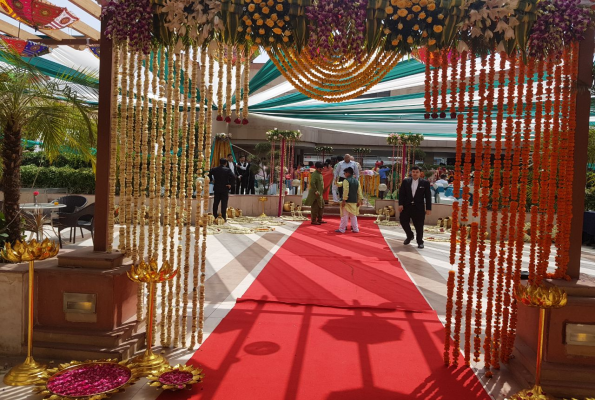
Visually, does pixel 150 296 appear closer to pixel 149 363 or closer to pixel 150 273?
pixel 150 273

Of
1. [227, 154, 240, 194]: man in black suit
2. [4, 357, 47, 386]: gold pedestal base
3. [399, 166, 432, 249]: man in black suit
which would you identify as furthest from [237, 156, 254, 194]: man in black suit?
[4, 357, 47, 386]: gold pedestal base

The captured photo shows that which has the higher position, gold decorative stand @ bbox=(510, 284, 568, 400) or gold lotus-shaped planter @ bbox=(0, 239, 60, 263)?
gold lotus-shaped planter @ bbox=(0, 239, 60, 263)

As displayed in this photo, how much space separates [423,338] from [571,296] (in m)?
1.17

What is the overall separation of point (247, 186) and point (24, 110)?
9.51m

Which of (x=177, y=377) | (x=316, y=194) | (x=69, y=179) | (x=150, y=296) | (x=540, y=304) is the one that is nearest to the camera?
(x=540, y=304)

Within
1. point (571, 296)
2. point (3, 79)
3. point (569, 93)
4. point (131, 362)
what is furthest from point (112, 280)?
point (569, 93)

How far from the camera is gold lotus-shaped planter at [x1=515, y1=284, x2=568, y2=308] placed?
2498mm

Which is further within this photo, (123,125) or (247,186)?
(247,186)

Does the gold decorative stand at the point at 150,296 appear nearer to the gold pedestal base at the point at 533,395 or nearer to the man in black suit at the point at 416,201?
the gold pedestal base at the point at 533,395

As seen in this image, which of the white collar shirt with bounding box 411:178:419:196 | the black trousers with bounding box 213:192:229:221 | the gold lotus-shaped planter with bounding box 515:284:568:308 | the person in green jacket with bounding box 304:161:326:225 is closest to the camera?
the gold lotus-shaped planter with bounding box 515:284:568:308

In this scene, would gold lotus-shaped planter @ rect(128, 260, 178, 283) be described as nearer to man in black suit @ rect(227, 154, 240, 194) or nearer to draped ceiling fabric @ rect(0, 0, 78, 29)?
draped ceiling fabric @ rect(0, 0, 78, 29)

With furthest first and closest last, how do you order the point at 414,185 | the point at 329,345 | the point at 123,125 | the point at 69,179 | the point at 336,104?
the point at 69,179 < the point at 414,185 < the point at 336,104 < the point at 329,345 < the point at 123,125

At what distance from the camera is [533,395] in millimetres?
2535

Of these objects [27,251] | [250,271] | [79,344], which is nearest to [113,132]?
[27,251]
